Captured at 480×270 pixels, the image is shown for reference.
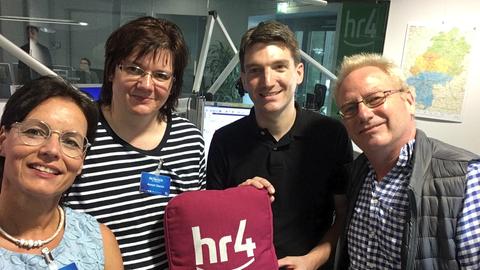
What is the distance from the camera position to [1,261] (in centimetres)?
96

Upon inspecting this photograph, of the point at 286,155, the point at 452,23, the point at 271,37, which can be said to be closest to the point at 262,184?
the point at 286,155

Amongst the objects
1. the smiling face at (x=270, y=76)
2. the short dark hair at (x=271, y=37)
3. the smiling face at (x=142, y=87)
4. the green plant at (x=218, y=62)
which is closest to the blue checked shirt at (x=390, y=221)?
the smiling face at (x=270, y=76)

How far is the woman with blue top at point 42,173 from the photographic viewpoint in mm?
975

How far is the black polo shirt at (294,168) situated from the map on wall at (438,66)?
2.47 metres

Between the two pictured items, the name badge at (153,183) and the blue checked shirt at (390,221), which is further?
the name badge at (153,183)

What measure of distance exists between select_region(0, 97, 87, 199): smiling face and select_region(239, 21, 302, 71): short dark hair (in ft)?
2.61

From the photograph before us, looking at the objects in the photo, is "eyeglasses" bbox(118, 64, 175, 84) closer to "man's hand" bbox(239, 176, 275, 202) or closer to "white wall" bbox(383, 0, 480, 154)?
"man's hand" bbox(239, 176, 275, 202)

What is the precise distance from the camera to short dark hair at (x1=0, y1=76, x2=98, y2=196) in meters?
1.02

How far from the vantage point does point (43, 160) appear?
980 mm

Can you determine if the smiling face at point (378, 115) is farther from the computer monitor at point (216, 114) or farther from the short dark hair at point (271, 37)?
the computer monitor at point (216, 114)

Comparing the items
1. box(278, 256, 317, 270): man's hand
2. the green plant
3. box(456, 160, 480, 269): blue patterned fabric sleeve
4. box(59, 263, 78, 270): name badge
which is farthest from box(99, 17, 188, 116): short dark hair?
the green plant

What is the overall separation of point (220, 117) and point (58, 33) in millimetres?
3979

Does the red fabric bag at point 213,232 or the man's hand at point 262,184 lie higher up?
the man's hand at point 262,184

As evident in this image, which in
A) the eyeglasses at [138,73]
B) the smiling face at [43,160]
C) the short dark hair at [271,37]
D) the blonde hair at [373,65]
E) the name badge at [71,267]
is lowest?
the name badge at [71,267]
